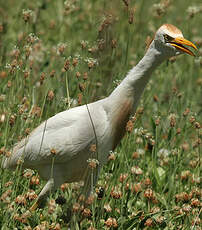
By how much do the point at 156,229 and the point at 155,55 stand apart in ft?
3.42

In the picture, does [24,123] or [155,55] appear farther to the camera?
[24,123]

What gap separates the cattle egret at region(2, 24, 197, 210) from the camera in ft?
9.96

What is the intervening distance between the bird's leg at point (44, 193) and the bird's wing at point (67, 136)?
13cm

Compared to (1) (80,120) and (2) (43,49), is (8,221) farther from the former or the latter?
(2) (43,49)

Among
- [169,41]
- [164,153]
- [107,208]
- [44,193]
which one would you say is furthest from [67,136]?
[164,153]

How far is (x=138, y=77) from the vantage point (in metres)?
3.07

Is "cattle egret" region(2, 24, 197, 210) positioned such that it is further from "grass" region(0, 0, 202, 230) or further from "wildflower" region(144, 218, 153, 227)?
"wildflower" region(144, 218, 153, 227)

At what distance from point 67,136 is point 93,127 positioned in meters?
0.21

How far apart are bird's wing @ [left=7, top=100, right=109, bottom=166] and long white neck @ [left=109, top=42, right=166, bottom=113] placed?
0.13m

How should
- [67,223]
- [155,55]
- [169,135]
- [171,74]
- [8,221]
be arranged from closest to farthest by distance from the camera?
[8,221], [155,55], [67,223], [169,135], [171,74]

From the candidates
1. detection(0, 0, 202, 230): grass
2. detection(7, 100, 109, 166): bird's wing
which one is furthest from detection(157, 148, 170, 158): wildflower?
detection(7, 100, 109, 166): bird's wing

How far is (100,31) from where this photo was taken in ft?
10.8

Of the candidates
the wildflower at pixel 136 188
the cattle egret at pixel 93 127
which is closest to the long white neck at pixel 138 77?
the cattle egret at pixel 93 127

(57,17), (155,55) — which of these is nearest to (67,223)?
(155,55)
